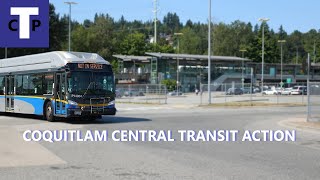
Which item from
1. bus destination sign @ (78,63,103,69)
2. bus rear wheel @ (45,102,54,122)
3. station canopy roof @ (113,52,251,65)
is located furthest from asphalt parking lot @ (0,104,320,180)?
station canopy roof @ (113,52,251,65)

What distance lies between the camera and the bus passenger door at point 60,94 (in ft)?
70.7

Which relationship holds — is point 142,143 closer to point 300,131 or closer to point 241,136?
point 241,136

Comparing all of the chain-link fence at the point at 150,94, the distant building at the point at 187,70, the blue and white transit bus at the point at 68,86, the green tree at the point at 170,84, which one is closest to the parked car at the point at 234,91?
the chain-link fence at the point at 150,94

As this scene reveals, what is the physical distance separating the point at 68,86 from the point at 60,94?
696 millimetres

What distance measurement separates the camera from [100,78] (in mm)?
22219

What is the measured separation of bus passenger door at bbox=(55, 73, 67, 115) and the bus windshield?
401 millimetres

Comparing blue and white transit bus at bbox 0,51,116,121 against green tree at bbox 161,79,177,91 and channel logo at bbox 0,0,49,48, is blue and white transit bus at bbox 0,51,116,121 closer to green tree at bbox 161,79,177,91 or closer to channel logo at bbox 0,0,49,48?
channel logo at bbox 0,0,49,48

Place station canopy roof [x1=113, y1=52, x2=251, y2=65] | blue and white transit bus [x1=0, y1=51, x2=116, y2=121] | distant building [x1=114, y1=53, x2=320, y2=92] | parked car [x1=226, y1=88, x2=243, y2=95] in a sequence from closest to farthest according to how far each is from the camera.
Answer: blue and white transit bus [x1=0, y1=51, x2=116, y2=121], parked car [x1=226, y1=88, x2=243, y2=95], station canopy roof [x1=113, y1=52, x2=251, y2=65], distant building [x1=114, y1=53, x2=320, y2=92]

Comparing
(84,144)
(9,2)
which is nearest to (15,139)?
(84,144)

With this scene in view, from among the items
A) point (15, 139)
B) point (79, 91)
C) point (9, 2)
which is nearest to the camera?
point (15, 139)

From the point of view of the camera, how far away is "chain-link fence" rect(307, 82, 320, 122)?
2291 cm

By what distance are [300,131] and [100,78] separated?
8890 mm

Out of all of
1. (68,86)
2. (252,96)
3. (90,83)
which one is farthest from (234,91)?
(68,86)

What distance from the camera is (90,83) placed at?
2183 cm
